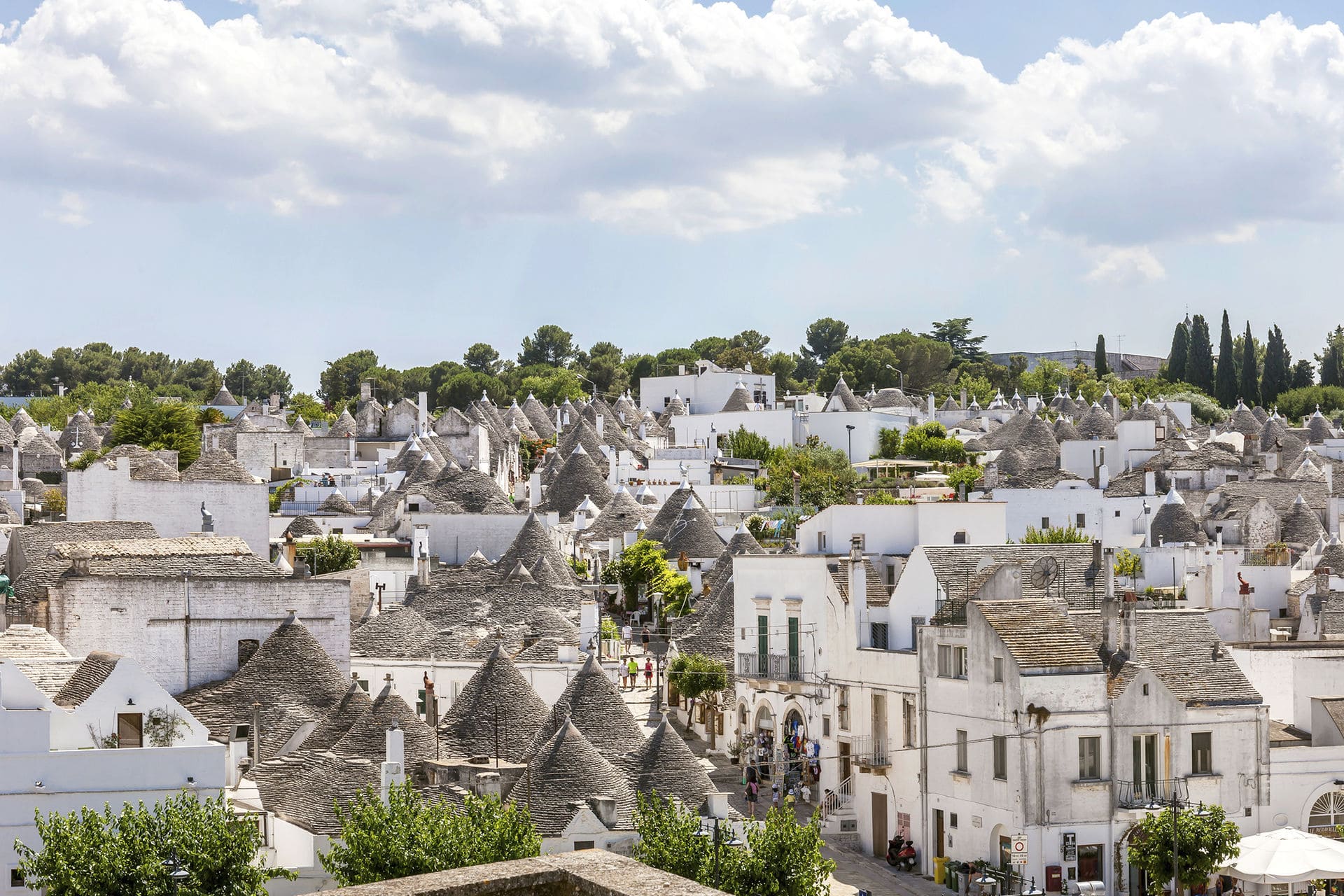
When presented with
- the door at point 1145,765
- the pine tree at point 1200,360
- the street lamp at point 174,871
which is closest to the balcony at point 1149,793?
the door at point 1145,765

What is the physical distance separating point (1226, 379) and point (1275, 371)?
3514 millimetres

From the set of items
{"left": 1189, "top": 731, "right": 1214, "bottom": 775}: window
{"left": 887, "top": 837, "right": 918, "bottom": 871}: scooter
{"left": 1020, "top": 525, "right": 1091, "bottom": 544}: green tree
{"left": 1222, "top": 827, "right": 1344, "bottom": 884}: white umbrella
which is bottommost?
{"left": 887, "top": 837, "right": 918, "bottom": 871}: scooter

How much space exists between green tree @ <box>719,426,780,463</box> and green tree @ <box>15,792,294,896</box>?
61623 millimetres

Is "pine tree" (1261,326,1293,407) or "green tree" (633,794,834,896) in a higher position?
"pine tree" (1261,326,1293,407)

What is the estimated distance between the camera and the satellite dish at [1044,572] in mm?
39438

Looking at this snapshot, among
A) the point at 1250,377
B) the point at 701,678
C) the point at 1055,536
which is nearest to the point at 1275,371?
the point at 1250,377

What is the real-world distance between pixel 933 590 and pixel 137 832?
1889cm

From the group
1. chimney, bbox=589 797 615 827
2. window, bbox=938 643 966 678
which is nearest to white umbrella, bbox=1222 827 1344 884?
window, bbox=938 643 966 678

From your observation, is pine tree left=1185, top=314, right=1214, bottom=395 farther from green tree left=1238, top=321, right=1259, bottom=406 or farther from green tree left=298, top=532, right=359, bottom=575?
green tree left=298, top=532, right=359, bottom=575

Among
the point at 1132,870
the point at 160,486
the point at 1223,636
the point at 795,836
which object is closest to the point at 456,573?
the point at 160,486

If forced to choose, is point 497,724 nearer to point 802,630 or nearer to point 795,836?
point 802,630

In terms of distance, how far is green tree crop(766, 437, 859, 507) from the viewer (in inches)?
2884

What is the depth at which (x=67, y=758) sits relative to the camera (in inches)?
1099

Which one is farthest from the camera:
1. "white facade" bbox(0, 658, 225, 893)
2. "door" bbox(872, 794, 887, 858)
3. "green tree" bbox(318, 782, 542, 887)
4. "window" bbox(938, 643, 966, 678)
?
"door" bbox(872, 794, 887, 858)
